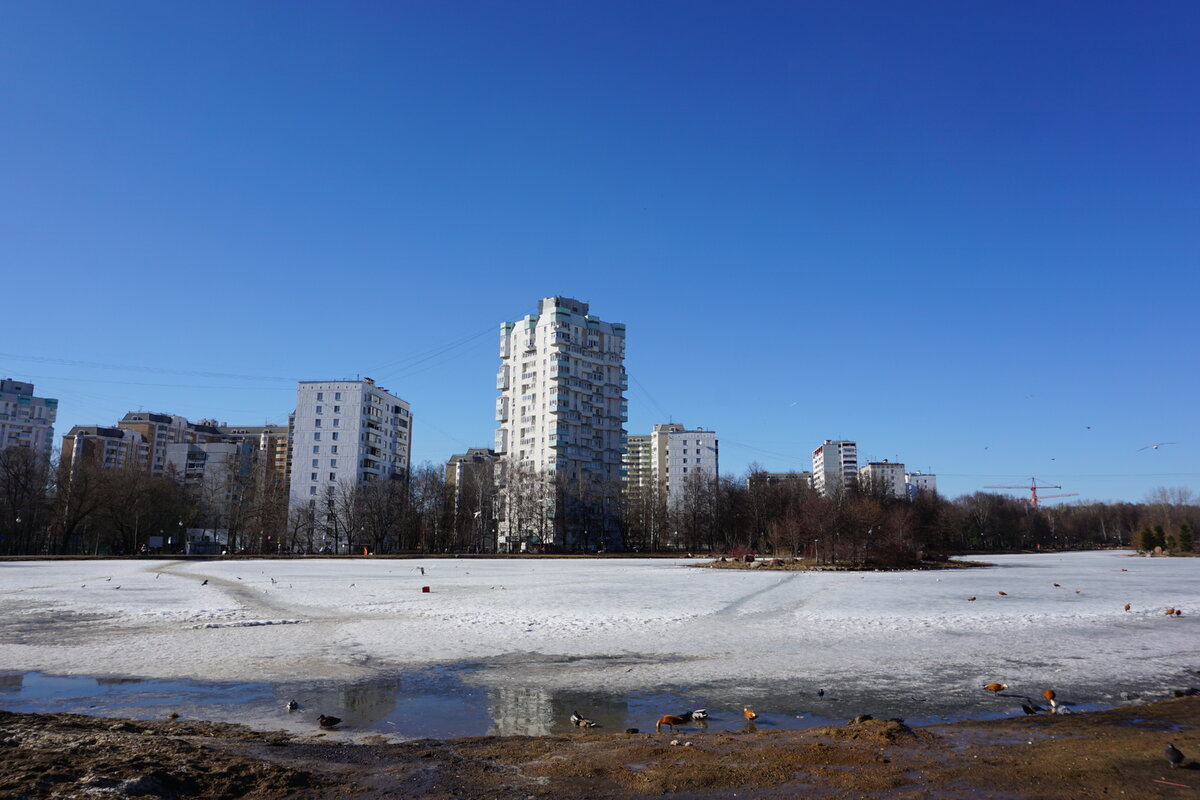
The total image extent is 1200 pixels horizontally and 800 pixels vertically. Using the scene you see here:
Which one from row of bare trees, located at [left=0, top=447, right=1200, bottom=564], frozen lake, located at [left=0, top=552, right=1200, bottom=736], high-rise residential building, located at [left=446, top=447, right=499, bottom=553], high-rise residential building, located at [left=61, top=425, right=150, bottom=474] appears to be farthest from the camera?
high-rise residential building, located at [left=61, top=425, right=150, bottom=474]

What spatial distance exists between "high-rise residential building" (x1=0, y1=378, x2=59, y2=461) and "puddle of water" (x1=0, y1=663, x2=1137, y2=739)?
7666 inches

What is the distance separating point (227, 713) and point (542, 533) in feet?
352

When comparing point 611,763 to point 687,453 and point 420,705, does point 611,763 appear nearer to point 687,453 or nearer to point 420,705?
point 420,705

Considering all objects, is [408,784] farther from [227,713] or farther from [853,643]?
[853,643]

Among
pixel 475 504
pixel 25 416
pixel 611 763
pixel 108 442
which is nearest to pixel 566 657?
pixel 611 763

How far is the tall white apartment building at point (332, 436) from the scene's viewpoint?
425ft

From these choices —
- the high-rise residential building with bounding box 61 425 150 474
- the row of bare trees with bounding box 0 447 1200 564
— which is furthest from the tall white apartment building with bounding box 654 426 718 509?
the high-rise residential building with bounding box 61 425 150 474

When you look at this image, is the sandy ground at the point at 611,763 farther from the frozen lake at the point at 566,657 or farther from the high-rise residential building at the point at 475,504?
the high-rise residential building at the point at 475,504

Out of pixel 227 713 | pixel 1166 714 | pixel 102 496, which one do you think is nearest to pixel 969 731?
pixel 1166 714

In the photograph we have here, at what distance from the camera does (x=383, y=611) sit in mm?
23078

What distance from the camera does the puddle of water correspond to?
9.78m

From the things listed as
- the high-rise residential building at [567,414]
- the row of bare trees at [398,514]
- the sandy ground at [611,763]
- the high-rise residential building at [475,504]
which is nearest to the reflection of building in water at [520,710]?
the sandy ground at [611,763]

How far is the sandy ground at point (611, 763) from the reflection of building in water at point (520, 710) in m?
0.59

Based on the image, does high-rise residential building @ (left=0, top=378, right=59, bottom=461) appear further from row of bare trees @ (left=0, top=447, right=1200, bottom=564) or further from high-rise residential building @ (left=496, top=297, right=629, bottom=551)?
high-rise residential building @ (left=496, top=297, right=629, bottom=551)
